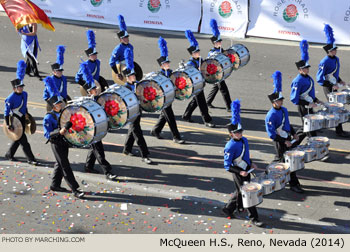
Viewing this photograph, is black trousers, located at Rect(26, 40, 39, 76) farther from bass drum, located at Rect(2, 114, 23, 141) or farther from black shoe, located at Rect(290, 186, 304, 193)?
black shoe, located at Rect(290, 186, 304, 193)

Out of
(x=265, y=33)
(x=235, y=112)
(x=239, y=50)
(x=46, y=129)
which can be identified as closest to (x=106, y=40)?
(x=265, y=33)

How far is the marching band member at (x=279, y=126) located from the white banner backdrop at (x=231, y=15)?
32.2ft

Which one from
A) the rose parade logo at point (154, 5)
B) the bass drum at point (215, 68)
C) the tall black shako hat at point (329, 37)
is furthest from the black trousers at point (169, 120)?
the rose parade logo at point (154, 5)

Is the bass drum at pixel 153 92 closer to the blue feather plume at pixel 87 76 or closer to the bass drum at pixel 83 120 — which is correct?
the blue feather plume at pixel 87 76

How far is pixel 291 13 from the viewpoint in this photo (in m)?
21.8

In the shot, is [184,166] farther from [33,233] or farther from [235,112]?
[33,233]

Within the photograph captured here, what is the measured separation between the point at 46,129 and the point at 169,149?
3375mm

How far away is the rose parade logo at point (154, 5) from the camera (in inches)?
922

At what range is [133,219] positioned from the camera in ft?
39.5

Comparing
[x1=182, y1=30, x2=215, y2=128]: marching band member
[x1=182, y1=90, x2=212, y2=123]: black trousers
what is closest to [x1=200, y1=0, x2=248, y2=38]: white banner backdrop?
[x1=182, y1=30, x2=215, y2=128]: marching band member

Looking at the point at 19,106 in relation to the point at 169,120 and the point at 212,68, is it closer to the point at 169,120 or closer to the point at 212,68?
the point at 169,120

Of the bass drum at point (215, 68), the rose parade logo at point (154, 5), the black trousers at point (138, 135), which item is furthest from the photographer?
the rose parade logo at point (154, 5)

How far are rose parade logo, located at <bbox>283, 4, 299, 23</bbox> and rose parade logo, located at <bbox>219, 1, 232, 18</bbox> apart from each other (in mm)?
1830

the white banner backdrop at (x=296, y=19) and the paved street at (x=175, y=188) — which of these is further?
the white banner backdrop at (x=296, y=19)
